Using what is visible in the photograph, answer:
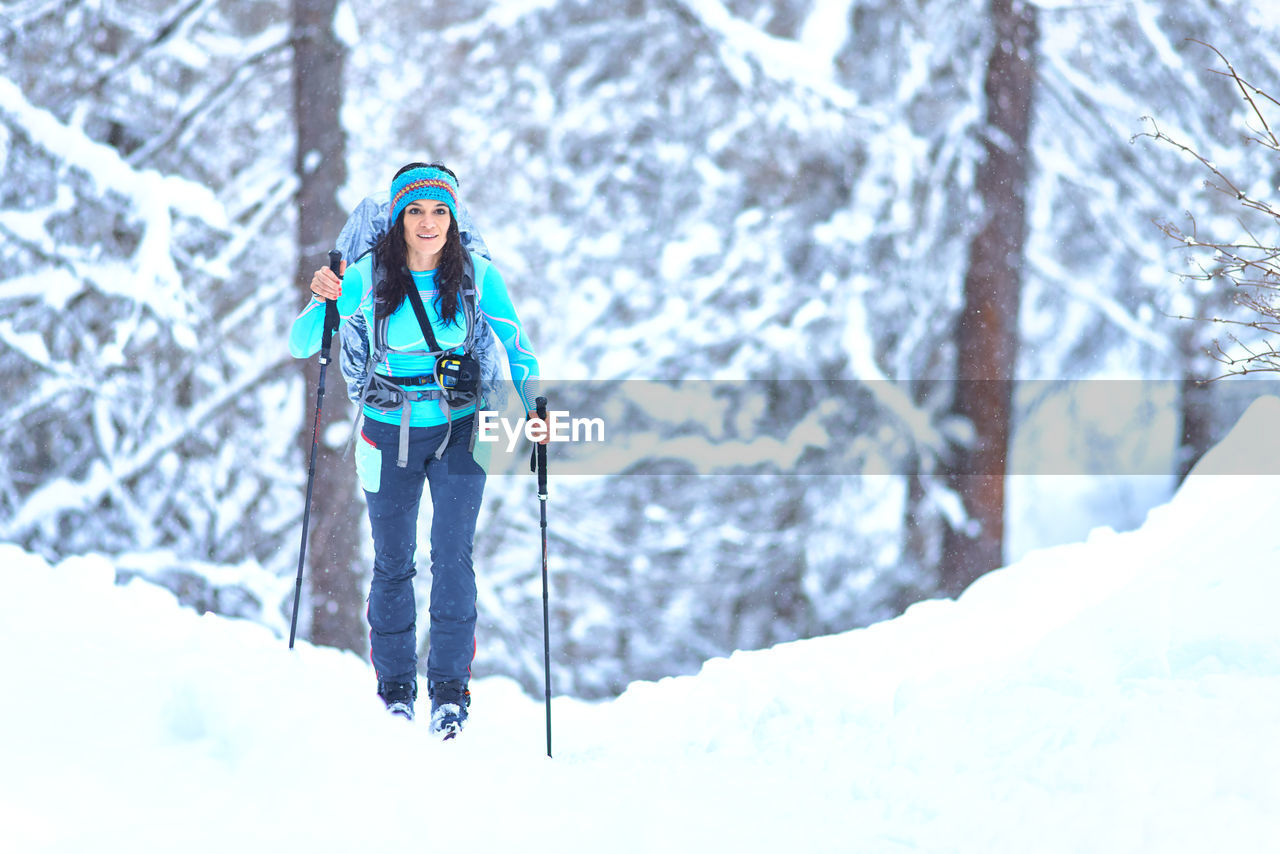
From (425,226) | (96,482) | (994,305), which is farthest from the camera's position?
(96,482)

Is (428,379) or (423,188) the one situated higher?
(423,188)

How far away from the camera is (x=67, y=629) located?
12.1 ft

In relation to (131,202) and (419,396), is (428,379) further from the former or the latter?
(131,202)

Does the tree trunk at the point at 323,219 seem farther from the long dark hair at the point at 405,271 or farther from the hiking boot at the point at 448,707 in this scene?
the hiking boot at the point at 448,707

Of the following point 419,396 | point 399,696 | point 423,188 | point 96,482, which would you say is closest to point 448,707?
point 399,696

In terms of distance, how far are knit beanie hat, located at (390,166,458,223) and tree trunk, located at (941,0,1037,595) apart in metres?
3.21

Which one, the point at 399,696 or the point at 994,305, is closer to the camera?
the point at 399,696

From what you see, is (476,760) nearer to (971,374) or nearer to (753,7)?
(971,374)

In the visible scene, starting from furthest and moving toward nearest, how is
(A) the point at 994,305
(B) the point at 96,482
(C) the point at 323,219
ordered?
(B) the point at 96,482 < (A) the point at 994,305 < (C) the point at 323,219

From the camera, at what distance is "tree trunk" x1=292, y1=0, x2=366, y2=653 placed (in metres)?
4.69

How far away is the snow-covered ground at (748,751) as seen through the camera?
7.06 ft

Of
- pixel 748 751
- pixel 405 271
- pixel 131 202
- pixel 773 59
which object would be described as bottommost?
pixel 748 751

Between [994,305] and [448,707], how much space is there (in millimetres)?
3786

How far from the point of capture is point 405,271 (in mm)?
2977
